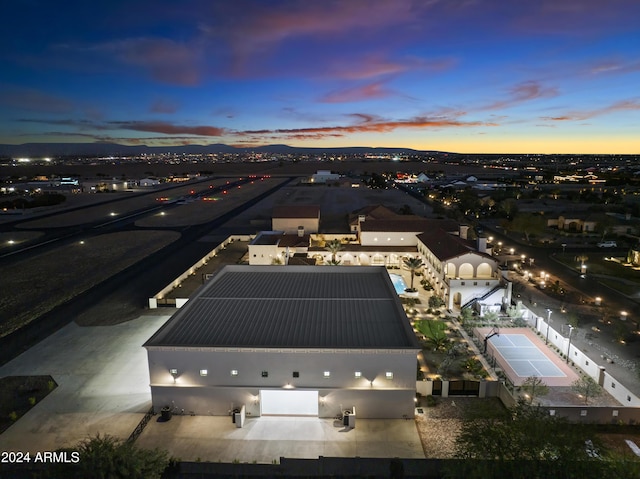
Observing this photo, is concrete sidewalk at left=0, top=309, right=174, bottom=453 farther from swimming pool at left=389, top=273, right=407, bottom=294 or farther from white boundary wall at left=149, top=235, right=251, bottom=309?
swimming pool at left=389, top=273, right=407, bottom=294

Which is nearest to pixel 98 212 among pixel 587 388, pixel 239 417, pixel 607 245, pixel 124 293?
pixel 124 293

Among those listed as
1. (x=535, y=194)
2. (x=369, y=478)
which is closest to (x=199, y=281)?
(x=369, y=478)

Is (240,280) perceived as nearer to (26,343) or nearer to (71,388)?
Answer: (71,388)

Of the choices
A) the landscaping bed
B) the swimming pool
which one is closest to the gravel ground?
the swimming pool

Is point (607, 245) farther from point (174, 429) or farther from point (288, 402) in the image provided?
point (174, 429)

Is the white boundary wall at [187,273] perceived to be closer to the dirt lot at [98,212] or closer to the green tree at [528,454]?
the green tree at [528,454]

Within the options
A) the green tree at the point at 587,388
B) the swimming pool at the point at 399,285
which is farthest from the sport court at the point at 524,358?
the swimming pool at the point at 399,285
